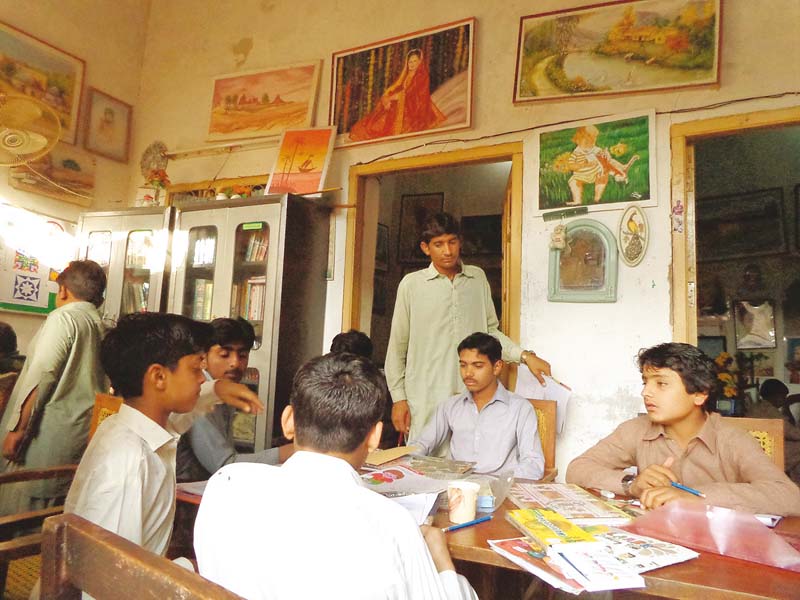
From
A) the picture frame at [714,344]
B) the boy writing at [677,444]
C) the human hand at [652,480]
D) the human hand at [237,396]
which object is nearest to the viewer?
the human hand at [652,480]

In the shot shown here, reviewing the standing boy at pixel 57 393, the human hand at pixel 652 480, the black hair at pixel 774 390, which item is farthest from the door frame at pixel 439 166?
the black hair at pixel 774 390

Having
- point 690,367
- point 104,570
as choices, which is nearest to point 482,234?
point 690,367

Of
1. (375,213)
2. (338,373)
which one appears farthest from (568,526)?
(375,213)

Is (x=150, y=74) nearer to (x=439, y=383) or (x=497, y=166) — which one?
(x=497, y=166)

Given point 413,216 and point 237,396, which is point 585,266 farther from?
point 413,216

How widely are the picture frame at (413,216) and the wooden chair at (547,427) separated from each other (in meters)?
2.95

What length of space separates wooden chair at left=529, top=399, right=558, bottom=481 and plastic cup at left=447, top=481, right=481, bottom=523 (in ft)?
4.02

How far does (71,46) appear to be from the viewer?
453cm

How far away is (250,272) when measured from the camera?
3.95 metres

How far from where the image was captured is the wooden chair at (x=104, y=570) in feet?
2.22

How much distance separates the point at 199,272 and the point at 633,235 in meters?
2.97

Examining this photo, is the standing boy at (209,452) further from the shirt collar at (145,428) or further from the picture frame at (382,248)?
the picture frame at (382,248)

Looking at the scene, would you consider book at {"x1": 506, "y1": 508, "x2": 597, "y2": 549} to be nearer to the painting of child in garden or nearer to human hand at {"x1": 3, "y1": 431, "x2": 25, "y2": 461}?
the painting of child in garden

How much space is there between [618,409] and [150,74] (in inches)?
188
